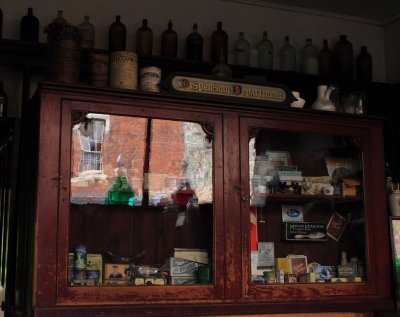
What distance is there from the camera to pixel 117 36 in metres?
3.54

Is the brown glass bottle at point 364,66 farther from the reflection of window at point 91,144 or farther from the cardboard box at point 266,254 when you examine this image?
the reflection of window at point 91,144

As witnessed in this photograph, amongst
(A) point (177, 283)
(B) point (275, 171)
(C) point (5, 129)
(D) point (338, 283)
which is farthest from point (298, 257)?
(C) point (5, 129)

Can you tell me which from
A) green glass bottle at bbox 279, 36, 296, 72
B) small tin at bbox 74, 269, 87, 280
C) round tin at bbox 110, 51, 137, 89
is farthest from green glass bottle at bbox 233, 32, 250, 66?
small tin at bbox 74, 269, 87, 280

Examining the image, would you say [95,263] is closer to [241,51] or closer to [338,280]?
[338,280]

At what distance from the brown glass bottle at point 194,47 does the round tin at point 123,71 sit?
0.77 m

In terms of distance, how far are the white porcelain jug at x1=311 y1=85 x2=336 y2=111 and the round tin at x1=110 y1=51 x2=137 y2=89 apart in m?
0.99

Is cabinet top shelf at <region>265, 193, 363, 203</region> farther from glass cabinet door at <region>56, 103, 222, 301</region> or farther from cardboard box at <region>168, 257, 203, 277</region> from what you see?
cardboard box at <region>168, 257, 203, 277</region>

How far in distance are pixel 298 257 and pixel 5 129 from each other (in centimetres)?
159

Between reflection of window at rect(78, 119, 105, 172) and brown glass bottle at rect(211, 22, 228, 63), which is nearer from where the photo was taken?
reflection of window at rect(78, 119, 105, 172)

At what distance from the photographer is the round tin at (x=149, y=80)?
2.99 meters

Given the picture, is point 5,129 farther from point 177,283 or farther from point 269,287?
point 269,287

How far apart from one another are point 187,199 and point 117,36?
1061 mm

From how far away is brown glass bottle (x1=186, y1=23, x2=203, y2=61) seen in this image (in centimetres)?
368

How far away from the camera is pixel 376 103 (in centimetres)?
412
